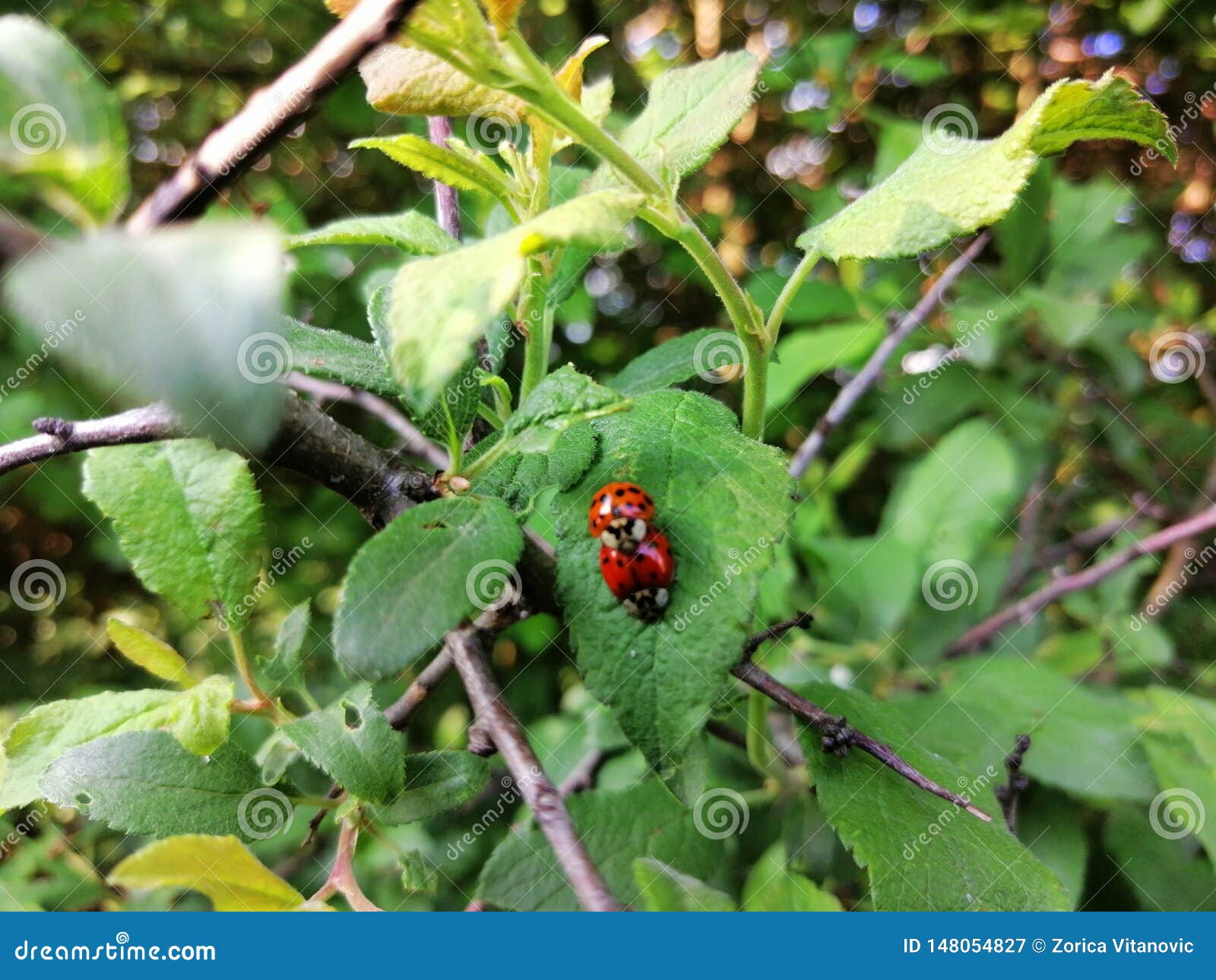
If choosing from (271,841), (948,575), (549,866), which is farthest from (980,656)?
(271,841)

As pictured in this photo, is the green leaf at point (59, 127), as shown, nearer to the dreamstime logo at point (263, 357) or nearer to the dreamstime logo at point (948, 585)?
the dreamstime logo at point (263, 357)

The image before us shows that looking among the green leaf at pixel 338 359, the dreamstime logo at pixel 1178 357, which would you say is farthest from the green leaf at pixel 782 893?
the dreamstime logo at pixel 1178 357

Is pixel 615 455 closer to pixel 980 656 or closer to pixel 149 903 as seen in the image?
pixel 980 656

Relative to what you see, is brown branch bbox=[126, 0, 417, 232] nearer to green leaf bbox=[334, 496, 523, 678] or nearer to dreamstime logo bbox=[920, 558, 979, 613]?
green leaf bbox=[334, 496, 523, 678]

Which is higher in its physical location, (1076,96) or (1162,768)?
(1076,96)

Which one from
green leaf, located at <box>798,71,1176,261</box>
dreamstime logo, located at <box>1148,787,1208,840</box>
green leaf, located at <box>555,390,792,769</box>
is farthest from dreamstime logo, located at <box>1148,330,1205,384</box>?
green leaf, located at <box>555,390,792,769</box>

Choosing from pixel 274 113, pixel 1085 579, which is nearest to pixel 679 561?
pixel 274 113
